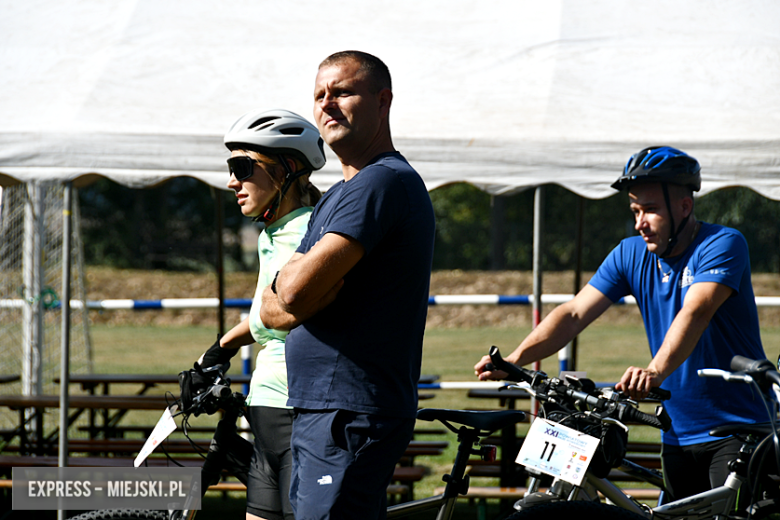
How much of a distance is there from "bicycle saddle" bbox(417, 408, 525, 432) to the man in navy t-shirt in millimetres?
548

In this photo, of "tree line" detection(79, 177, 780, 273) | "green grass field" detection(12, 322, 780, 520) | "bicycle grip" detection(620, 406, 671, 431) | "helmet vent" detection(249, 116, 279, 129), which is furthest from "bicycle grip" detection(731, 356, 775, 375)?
"tree line" detection(79, 177, 780, 273)

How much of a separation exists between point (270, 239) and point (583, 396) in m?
1.15

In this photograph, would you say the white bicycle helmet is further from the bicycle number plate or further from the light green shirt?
the bicycle number plate

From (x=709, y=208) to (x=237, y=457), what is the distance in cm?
2832

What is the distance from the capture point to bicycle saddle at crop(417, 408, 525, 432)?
8.84 ft

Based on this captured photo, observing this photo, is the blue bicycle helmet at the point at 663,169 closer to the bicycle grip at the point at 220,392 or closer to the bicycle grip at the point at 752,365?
the bicycle grip at the point at 752,365

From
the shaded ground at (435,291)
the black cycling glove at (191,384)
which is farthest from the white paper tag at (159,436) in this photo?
the shaded ground at (435,291)

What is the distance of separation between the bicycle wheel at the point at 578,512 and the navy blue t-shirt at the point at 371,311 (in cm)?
49

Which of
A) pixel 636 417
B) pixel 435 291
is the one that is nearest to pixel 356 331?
pixel 636 417

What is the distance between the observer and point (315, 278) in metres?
2.02

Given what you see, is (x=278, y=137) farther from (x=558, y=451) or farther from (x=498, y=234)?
(x=498, y=234)

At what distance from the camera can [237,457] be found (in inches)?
113

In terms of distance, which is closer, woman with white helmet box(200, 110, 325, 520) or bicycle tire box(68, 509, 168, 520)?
woman with white helmet box(200, 110, 325, 520)

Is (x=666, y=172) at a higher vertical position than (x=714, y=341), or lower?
higher
